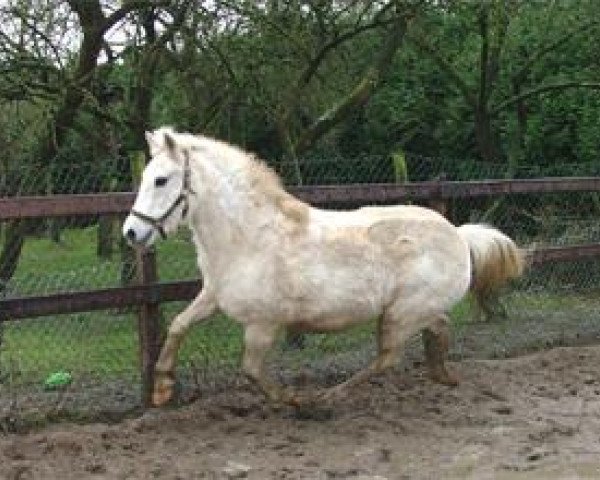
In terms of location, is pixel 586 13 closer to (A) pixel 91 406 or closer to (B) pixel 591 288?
(B) pixel 591 288

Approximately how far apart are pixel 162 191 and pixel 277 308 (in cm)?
93

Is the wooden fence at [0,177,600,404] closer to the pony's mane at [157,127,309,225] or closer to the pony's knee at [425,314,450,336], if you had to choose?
the pony's mane at [157,127,309,225]

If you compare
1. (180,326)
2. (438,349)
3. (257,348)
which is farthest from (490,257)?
(180,326)

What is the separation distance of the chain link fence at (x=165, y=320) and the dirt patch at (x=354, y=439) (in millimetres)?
426

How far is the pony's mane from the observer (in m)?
6.62

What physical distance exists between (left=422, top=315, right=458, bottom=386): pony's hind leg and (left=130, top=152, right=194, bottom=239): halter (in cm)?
191

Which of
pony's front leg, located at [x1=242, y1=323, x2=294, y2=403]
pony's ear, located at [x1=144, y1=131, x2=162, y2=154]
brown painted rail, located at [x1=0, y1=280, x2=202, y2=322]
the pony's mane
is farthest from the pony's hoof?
pony's ear, located at [x1=144, y1=131, x2=162, y2=154]

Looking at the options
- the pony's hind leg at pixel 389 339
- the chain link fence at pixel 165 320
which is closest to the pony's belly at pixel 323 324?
the pony's hind leg at pixel 389 339

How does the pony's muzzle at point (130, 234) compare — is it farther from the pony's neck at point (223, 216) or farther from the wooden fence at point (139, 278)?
the wooden fence at point (139, 278)

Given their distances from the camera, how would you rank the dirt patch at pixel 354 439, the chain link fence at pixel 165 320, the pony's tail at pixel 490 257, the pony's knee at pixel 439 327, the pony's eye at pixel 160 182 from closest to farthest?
the dirt patch at pixel 354 439 → the pony's eye at pixel 160 182 → the chain link fence at pixel 165 320 → the pony's knee at pixel 439 327 → the pony's tail at pixel 490 257

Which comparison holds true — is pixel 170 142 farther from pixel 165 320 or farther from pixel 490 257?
pixel 490 257

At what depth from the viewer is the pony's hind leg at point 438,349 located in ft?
24.3

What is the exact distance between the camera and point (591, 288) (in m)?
11.2

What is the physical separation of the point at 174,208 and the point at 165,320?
4.31ft
